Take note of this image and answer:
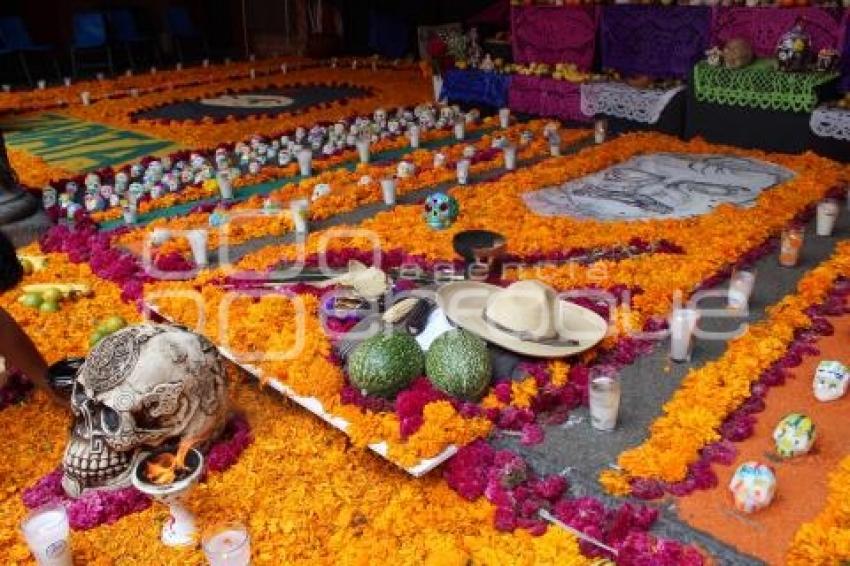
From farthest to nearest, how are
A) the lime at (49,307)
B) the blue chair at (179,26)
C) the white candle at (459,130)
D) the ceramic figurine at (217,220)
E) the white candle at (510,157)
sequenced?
the blue chair at (179,26) < the white candle at (459,130) < the white candle at (510,157) < the ceramic figurine at (217,220) < the lime at (49,307)

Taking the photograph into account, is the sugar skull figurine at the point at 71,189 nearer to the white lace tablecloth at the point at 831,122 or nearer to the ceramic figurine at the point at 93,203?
the ceramic figurine at the point at 93,203

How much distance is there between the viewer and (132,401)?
2516 mm

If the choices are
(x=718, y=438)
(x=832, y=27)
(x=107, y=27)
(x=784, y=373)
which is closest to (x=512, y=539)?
(x=718, y=438)

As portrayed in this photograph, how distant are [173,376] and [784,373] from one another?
2.42 meters

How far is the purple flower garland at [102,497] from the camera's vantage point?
8.43 ft

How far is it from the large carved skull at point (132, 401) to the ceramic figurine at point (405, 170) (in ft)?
11.4

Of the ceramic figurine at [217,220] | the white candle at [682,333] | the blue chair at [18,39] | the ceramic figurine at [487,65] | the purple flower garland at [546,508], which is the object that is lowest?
the purple flower garland at [546,508]

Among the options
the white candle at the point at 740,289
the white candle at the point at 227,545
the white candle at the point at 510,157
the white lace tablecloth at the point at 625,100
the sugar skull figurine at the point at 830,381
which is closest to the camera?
the white candle at the point at 227,545

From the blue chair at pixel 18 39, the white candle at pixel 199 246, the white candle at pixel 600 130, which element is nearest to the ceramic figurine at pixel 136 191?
the white candle at pixel 199 246

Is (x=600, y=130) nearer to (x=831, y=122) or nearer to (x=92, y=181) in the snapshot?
(x=831, y=122)

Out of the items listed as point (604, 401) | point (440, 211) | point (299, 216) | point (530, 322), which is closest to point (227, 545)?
point (604, 401)

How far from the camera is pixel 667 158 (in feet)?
20.7

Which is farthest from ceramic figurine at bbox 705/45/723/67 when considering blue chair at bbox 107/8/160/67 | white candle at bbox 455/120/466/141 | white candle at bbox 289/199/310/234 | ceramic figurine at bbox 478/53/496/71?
blue chair at bbox 107/8/160/67

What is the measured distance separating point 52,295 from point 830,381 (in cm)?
384
